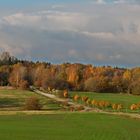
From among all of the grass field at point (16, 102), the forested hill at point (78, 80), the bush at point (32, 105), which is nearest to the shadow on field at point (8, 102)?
the grass field at point (16, 102)

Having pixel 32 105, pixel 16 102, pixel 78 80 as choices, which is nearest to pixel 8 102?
pixel 16 102

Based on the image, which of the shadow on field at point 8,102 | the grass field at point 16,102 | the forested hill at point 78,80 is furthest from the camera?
the forested hill at point 78,80

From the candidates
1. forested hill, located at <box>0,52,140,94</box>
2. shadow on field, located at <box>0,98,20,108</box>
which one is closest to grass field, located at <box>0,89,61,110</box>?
shadow on field, located at <box>0,98,20,108</box>

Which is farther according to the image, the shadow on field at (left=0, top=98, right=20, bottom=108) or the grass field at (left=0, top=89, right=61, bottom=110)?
the shadow on field at (left=0, top=98, right=20, bottom=108)

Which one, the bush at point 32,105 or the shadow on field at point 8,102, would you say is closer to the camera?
the bush at point 32,105

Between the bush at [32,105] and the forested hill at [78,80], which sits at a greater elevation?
the forested hill at [78,80]

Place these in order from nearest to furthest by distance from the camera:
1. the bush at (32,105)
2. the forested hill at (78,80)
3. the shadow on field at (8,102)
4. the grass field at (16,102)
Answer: the bush at (32,105) → the grass field at (16,102) → the shadow on field at (8,102) → the forested hill at (78,80)

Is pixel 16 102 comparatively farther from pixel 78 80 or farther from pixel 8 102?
pixel 78 80

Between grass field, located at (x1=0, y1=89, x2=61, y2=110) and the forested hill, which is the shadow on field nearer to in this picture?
grass field, located at (x1=0, y1=89, x2=61, y2=110)

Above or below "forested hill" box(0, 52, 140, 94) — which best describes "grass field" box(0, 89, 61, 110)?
below

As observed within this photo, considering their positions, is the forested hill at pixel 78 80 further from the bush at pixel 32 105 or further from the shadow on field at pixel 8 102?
the bush at pixel 32 105

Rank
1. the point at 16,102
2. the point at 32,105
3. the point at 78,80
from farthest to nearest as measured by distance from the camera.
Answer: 1. the point at 78,80
2. the point at 16,102
3. the point at 32,105

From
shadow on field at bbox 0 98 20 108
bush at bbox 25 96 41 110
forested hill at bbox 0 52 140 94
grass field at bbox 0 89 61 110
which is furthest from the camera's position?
forested hill at bbox 0 52 140 94

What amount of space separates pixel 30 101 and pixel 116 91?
75194mm
